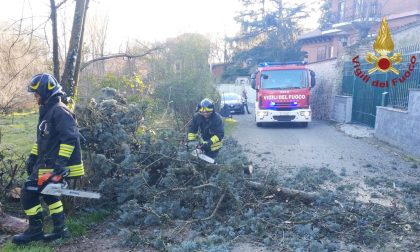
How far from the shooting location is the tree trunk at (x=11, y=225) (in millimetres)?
4484

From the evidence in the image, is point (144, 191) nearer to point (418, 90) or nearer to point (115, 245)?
point (115, 245)

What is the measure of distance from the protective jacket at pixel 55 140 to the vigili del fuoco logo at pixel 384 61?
9125mm

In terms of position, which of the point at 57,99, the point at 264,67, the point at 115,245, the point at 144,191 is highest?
the point at 264,67

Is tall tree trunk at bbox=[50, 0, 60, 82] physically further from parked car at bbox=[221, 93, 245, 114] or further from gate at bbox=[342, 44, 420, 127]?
parked car at bbox=[221, 93, 245, 114]

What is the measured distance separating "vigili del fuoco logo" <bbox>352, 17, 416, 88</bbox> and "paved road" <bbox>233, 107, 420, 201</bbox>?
2.11 meters

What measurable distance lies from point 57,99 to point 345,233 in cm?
390

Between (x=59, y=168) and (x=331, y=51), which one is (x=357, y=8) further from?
(x=59, y=168)

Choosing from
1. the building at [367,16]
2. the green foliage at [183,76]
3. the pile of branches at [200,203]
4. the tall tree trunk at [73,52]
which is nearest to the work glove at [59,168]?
the pile of branches at [200,203]

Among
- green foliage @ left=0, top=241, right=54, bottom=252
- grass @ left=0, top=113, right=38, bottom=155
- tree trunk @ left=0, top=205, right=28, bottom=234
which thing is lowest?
green foliage @ left=0, top=241, right=54, bottom=252

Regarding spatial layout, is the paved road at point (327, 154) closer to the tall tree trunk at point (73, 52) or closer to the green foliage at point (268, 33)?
the tall tree trunk at point (73, 52)

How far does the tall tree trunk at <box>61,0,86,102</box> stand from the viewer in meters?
5.66

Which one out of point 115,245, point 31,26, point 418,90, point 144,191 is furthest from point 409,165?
point 31,26

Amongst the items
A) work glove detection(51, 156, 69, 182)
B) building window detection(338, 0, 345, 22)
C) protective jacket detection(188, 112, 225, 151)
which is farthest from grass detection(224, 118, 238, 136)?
building window detection(338, 0, 345, 22)

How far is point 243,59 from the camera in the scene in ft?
108
